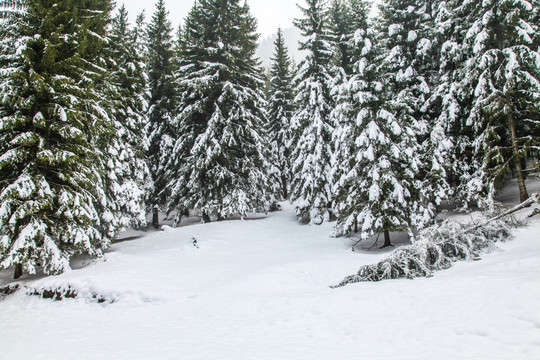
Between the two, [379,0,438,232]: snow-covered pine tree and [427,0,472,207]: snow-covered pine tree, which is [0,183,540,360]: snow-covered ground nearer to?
[379,0,438,232]: snow-covered pine tree

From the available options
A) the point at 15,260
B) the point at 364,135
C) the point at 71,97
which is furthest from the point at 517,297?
the point at 71,97

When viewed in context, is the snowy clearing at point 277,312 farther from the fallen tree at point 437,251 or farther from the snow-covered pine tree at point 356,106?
the snow-covered pine tree at point 356,106

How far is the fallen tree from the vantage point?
27.5 ft

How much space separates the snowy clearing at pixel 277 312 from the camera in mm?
5020

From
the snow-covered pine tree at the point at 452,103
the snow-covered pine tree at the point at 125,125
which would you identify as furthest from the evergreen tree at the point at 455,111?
the snow-covered pine tree at the point at 125,125

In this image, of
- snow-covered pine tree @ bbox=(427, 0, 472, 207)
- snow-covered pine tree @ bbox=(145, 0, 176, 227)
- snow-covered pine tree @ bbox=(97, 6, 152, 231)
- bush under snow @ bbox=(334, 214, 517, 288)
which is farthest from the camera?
snow-covered pine tree @ bbox=(145, 0, 176, 227)

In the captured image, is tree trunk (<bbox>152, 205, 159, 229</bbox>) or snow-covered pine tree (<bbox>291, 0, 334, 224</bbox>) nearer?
snow-covered pine tree (<bbox>291, 0, 334, 224</bbox>)

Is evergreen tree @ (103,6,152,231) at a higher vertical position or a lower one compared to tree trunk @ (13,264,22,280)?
higher

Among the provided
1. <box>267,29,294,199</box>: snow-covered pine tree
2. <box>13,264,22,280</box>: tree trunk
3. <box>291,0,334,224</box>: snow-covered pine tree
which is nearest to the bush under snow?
<box>291,0,334,224</box>: snow-covered pine tree

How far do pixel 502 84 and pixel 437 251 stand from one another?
406 inches

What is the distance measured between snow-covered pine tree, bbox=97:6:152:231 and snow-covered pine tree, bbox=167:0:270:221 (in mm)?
2543

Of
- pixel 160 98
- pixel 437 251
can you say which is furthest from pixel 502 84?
pixel 160 98

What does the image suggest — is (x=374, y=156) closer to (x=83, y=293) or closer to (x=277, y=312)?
(x=277, y=312)

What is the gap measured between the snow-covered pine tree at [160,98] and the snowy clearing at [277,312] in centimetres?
1138
